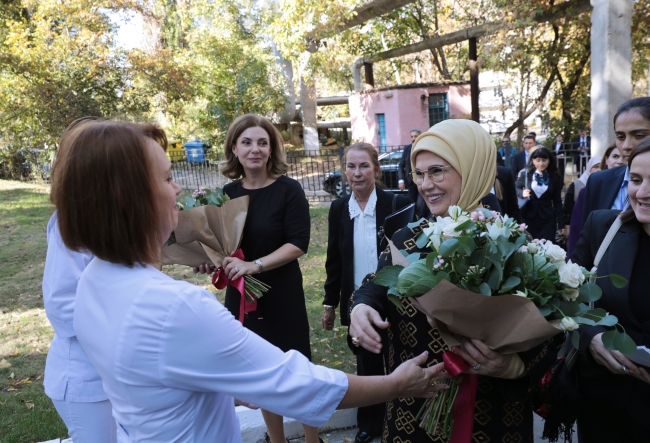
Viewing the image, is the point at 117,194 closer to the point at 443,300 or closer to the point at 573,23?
the point at 443,300

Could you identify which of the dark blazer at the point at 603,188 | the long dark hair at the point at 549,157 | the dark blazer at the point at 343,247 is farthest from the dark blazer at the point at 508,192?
the dark blazer at the point at 603,188

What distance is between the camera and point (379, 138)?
26.9 meters

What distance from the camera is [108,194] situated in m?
1.56

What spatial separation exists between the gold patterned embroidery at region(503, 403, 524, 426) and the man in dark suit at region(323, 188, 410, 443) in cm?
192

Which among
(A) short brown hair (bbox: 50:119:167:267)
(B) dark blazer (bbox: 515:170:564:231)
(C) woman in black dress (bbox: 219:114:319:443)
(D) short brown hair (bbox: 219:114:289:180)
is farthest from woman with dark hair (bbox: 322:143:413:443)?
(B) dark blazer (bbox: 515:170:564:231)

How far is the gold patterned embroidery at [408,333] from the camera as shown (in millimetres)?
Answer: 2262

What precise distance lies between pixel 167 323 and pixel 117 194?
15.8 inches

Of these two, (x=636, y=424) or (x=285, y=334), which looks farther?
(x=285, y=334)

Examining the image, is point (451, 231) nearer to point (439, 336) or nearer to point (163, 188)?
point (439, 336)

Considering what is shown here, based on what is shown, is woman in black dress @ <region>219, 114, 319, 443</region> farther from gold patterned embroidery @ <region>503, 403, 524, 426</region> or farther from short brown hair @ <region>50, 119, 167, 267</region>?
short brown hair @ <region>50, 119, 167, 267</region>

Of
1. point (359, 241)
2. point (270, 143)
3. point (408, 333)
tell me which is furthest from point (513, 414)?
point (270, 143)

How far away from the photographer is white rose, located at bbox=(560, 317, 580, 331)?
173 centimetres

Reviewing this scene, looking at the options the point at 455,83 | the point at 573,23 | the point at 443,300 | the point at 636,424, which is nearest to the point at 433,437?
the point at 443,300

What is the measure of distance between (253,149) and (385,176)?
12.0 m
